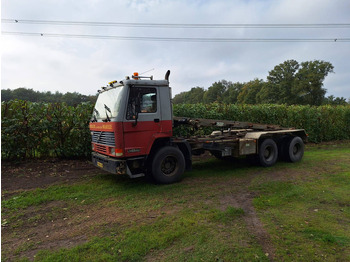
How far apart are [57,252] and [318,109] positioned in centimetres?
1626

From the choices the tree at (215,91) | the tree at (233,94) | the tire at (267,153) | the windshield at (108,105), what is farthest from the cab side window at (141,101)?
the tree at (215,91)

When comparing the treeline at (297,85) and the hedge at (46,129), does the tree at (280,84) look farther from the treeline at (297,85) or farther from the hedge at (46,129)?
the hedge at (46,129)

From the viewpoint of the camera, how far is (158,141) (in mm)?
6039

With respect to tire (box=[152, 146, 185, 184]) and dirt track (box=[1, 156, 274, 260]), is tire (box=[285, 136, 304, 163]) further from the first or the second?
tire (box=[152, 146, 185, 184])

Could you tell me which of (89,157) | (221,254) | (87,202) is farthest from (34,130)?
(221,254)

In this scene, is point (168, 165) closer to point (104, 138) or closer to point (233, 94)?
point (104, 138)

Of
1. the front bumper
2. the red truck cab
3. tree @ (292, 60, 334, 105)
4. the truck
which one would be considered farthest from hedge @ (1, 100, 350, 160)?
tree @ (292, 60, 334, 105)

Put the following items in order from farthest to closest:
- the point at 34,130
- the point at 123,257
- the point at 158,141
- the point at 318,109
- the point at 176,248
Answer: the point at 318,109, the point at 34,130, the point at 158,141, the point at 176,248, the point at 123,257

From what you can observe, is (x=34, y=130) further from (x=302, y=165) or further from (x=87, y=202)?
(x=302, y=165)

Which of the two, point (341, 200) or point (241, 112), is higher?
point (241, 112)

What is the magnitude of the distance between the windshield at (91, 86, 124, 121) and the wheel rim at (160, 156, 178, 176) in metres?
1.79

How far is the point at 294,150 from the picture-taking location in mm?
8680

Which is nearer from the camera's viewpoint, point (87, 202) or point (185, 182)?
point (87, 202)

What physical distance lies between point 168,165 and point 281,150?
4855 millimetres
